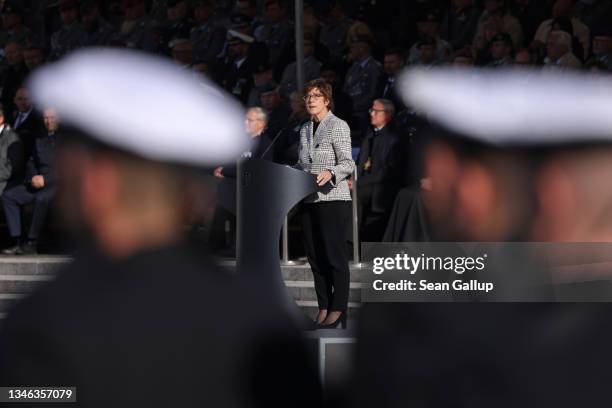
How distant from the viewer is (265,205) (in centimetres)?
386

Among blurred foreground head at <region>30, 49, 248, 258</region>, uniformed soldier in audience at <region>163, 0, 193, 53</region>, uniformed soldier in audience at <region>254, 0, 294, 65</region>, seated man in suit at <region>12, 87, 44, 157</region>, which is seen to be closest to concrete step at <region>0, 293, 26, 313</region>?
blurred foreground head at <region>30, 49, 248, 258</region>

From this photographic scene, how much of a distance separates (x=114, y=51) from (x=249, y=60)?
7.12 ft

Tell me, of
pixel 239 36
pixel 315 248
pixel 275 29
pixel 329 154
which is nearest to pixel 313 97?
pixel 329 154

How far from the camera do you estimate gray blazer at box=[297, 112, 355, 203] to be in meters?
4.62

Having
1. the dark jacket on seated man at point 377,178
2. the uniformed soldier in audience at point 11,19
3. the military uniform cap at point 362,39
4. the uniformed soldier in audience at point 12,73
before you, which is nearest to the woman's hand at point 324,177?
the dark jacket on seated man at point 377,178

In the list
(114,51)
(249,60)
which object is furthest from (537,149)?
(249,60)

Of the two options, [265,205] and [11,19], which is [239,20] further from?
[265,205]

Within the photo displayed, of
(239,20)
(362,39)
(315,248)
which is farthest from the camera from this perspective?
(362,39)

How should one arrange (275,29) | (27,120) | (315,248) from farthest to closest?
(275,29) < (315,248) < (27,120)

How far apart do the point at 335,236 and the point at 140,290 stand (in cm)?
291

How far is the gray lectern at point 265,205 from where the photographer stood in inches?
134

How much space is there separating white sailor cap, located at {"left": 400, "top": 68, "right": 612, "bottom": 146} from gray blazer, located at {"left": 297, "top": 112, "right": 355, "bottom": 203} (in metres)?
1.42

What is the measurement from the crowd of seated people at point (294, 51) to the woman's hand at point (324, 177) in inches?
6.5

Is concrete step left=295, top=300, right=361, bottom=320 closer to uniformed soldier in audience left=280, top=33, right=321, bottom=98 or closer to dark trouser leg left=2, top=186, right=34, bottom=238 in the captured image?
uniformed soldier in audience left=280, top=33, right=321, bottom=98
